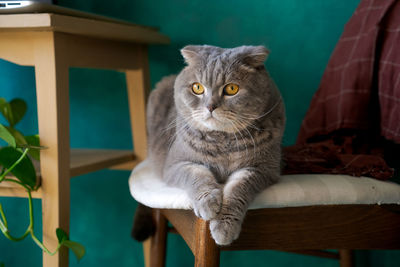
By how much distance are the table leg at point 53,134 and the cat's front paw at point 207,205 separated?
0.43 metres

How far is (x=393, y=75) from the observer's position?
1.07 metres

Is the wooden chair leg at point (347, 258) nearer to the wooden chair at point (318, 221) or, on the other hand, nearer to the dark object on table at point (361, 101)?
the dark object on table at point (361, 101)

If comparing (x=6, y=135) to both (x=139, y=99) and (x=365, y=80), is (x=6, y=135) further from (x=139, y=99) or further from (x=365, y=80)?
(x=365, y=80)

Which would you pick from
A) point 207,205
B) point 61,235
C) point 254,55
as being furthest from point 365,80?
point 61,235

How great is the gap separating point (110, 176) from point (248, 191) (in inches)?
37.7

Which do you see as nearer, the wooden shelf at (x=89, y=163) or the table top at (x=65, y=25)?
the table top at (x=65, y=25)

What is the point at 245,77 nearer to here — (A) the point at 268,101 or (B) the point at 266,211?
(A) the point at 268,101

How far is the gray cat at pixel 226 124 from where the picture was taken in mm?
878

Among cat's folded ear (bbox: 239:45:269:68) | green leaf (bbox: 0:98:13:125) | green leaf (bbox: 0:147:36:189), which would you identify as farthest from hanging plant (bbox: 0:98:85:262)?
cat's folded ear (bbox: 239:45:269:68)

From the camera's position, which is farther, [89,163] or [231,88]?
[89,163]

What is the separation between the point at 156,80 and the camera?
5.18 feet

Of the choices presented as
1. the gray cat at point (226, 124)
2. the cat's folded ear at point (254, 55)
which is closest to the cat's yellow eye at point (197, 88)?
the gray cat at point (226, 124)

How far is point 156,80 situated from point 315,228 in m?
0.95

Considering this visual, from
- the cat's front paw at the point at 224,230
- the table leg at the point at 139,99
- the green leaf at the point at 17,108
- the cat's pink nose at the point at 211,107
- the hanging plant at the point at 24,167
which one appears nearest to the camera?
the cat's front paw at the point at 224,230
